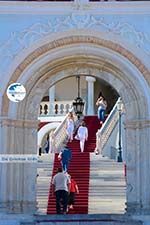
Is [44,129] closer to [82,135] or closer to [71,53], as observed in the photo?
[82,135]

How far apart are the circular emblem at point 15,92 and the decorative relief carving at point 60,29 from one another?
519mm

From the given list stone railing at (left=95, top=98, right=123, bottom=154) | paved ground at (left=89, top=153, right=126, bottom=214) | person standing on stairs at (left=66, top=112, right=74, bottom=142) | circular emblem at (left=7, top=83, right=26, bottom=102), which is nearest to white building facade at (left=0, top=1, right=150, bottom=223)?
circular emblem at (left=7, top=83, right=26, bottom=102)

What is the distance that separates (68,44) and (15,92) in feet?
4.78

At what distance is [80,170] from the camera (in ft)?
65.7

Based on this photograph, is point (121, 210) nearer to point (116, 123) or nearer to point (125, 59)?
point (125, 59)

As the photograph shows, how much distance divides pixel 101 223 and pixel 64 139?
34.6ft

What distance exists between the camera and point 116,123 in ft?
76.2

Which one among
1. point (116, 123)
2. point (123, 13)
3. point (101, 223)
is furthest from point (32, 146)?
point (116, 123)

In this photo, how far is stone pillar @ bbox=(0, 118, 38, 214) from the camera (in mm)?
14516

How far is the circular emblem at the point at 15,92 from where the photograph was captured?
14711mm

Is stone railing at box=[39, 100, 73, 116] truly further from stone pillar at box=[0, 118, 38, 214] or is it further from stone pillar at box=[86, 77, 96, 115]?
stone pillar at box=[0, 118, 38, 214]

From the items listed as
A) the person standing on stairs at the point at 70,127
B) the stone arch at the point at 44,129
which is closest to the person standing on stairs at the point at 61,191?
the person standing on stairs at the point at 70,127

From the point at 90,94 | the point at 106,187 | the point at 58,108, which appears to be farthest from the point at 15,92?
the point at 90,94

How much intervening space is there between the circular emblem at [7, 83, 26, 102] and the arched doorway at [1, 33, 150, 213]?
13 cm
